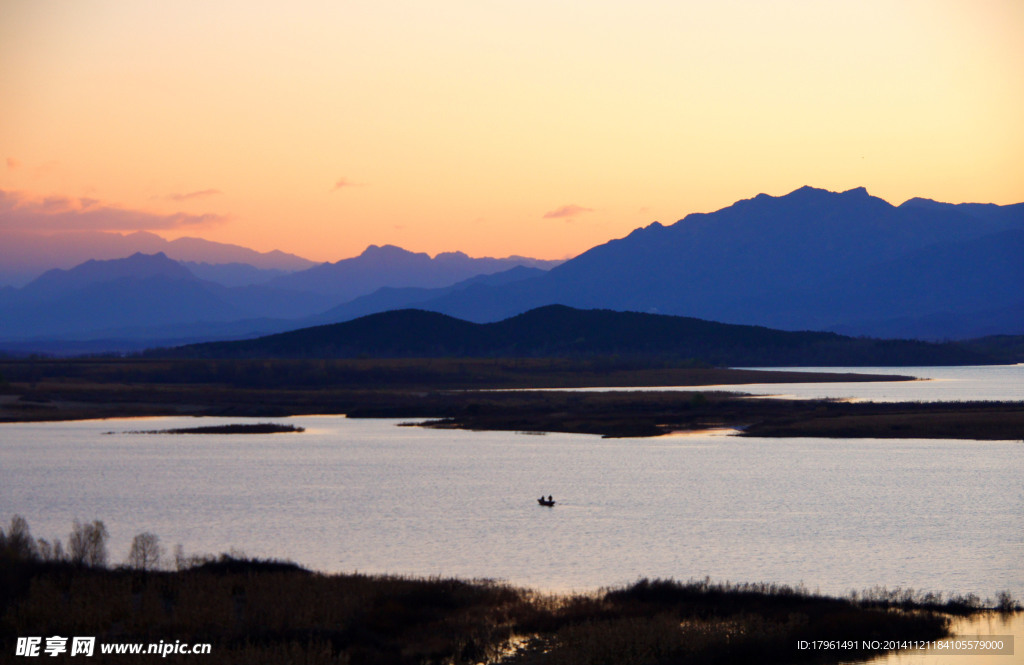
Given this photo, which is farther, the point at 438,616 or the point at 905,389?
the point at 905,389

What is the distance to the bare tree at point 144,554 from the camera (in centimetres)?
3550

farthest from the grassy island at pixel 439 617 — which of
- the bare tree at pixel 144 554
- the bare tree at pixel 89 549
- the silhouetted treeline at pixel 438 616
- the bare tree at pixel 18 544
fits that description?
the bare tree at pixel 144 554

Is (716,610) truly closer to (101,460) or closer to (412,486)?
(412,486)

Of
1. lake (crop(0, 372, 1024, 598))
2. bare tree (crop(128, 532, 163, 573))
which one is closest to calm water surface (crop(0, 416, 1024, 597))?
lake (crop(0, 372, 1024, 598))

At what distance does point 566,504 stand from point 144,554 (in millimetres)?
22677

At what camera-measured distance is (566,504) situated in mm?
53188

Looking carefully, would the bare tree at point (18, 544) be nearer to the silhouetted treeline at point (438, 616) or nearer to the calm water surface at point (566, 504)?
the silhouetted treeline at point (438, 616)

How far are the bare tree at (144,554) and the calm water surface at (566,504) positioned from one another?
301cm

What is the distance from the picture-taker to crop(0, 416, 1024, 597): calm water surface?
38562mm

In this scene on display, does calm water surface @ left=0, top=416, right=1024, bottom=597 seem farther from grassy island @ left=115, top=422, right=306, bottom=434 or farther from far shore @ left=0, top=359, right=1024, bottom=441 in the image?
far shore @ left=0, top=359, right=1024, bottom=441

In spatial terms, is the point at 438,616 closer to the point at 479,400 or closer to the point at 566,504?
the point at 566,504

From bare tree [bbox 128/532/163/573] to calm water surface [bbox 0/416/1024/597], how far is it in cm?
301

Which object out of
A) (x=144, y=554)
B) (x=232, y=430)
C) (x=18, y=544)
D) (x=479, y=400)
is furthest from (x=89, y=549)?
(x=479, y=400)

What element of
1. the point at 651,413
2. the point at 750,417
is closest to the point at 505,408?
the point at 651,413
